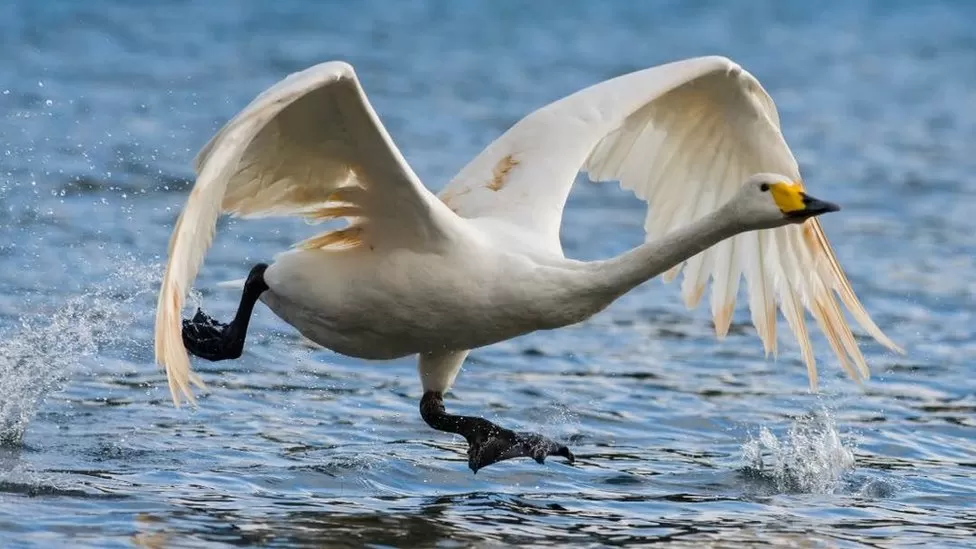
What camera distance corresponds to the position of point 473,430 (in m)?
9.42

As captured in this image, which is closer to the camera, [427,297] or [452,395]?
[427,297]

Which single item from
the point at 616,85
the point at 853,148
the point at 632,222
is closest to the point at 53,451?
the point at 616,85

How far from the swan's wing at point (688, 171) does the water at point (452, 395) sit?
2.40 feet

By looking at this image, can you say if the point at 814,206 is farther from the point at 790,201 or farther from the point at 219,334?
the point at 219,334

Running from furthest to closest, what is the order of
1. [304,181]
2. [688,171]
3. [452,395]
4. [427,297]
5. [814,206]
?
1. [452,395]
2. [688,171]
3. [304,181]
4. [427,297]
5. [814,206]

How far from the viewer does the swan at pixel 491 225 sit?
8.05 metres

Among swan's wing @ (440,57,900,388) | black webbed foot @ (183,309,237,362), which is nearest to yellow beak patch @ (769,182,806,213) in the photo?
swan's wing @ (440,57,900,388)

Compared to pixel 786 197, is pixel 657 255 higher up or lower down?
lower down

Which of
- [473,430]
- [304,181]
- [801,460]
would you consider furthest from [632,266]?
[801,460]

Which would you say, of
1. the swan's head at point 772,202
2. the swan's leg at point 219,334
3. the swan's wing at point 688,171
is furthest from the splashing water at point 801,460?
the swan's leg at point 219,334

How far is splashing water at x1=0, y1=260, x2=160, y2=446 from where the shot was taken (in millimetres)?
9742

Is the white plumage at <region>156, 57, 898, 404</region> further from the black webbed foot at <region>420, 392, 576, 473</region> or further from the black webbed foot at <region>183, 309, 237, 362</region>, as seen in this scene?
the black webbed foot at <region>183, 309, 237, 362</region>

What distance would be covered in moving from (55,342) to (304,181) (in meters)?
2.49

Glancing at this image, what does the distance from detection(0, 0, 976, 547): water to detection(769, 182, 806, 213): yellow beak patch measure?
4.83 ft
